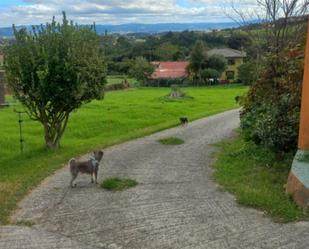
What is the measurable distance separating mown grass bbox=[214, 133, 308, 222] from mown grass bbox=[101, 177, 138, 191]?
1659 millimetres

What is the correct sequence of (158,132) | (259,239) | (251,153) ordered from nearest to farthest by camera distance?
1. (259,239)
2. (251,153)
3. (158,132)

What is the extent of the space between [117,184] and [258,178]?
8.49 feet

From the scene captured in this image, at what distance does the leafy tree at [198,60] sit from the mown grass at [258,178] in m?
54.8

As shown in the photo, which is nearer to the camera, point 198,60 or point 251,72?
point 251,72

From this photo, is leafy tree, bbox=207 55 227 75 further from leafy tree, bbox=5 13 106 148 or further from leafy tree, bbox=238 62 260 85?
leafy tree, bbox=5 13 106 148

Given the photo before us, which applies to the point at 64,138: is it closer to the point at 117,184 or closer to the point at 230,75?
the point at 117,184

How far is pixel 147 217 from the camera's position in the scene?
7375 mm

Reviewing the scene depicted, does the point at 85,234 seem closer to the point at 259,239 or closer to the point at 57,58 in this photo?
the point at 259,239

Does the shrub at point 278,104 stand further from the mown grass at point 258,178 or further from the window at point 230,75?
the window at point 230,75

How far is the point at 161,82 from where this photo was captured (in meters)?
69.1

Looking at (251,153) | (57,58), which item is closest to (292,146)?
(251,153)

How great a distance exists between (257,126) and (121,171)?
9.90ft

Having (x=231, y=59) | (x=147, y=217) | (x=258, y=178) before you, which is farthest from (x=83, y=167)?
(x=231, y=59)

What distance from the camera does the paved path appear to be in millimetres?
6434
